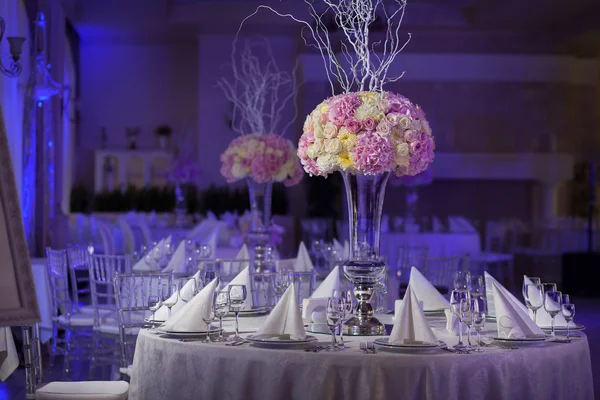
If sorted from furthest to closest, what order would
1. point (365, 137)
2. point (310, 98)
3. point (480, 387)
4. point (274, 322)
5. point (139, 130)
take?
point (139, 130), point (310, 98), point (365, 137), point (274, 322), point (480, 387)

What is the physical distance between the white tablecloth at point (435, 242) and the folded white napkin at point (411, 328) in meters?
7.48

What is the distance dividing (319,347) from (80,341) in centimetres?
507

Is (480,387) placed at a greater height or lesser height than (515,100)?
lesser

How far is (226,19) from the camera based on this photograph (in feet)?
50.3

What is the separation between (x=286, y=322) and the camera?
130 inches

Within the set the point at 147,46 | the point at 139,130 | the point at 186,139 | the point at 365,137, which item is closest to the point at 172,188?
the point at 186,139

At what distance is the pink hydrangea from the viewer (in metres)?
3.50

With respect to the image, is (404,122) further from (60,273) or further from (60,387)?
(60,273)

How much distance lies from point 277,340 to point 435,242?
790 cm

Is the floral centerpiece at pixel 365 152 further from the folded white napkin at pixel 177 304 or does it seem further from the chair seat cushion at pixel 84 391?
the chair seat cushion at pixel 84 391

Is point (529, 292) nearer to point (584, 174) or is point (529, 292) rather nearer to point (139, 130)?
point (584, 174)

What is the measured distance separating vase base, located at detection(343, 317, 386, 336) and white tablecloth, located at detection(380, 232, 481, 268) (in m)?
7.11

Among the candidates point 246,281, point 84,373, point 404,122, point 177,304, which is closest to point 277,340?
point 177,304

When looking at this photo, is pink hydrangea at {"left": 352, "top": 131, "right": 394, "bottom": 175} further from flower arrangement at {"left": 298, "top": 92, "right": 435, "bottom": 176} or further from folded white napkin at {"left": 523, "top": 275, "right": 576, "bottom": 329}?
folded white napkin at {"left": 523, "top": 275, "right": 576, "bottom": 329}
